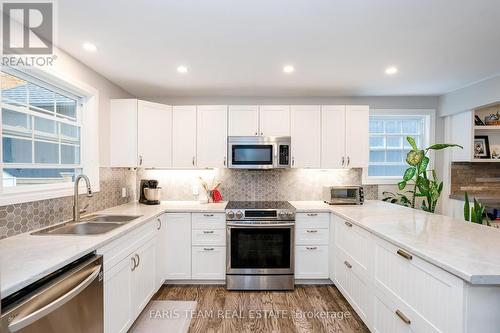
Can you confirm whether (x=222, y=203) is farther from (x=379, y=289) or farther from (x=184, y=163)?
(x=379, y=289)

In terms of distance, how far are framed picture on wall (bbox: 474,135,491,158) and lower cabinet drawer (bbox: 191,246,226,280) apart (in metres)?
3.60

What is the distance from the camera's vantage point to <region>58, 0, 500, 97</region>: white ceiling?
159 cm

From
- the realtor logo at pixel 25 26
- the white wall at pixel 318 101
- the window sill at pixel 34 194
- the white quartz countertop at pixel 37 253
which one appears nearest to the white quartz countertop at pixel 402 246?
the white quartz countertop at pixel 37 253

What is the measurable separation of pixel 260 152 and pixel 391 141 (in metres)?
2.04

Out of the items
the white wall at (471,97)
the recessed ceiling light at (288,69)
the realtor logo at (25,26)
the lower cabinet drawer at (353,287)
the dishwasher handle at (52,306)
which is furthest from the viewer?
the white wall at (471,97)

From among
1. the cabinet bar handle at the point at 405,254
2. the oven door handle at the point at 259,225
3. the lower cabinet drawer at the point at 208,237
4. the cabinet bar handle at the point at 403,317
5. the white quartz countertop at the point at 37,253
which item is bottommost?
the cabinet bar handle at the point at 403,317

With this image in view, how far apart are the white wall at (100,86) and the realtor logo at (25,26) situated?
263mm

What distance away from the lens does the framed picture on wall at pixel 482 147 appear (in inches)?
133

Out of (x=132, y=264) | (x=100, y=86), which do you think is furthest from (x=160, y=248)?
(x=100, y=86)

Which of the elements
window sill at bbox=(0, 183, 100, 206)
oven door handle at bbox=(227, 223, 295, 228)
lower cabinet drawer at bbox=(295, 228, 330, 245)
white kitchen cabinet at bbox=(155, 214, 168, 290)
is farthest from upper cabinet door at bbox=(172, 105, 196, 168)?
lower cabinet drawer at bbox=(295, 228, 330, 245)

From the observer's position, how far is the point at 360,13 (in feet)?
5.35

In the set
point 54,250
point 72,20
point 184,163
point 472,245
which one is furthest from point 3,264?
point 472,245

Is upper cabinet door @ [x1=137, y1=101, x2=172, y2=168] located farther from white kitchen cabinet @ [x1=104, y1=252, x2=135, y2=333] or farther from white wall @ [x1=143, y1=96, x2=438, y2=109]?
white kitchen cabinet @ [x1=104, y1=252, x2=135, y2=333]

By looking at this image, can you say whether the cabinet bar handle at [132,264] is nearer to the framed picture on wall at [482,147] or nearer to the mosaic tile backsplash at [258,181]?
the mosaic tile backsplash at [258,181]
